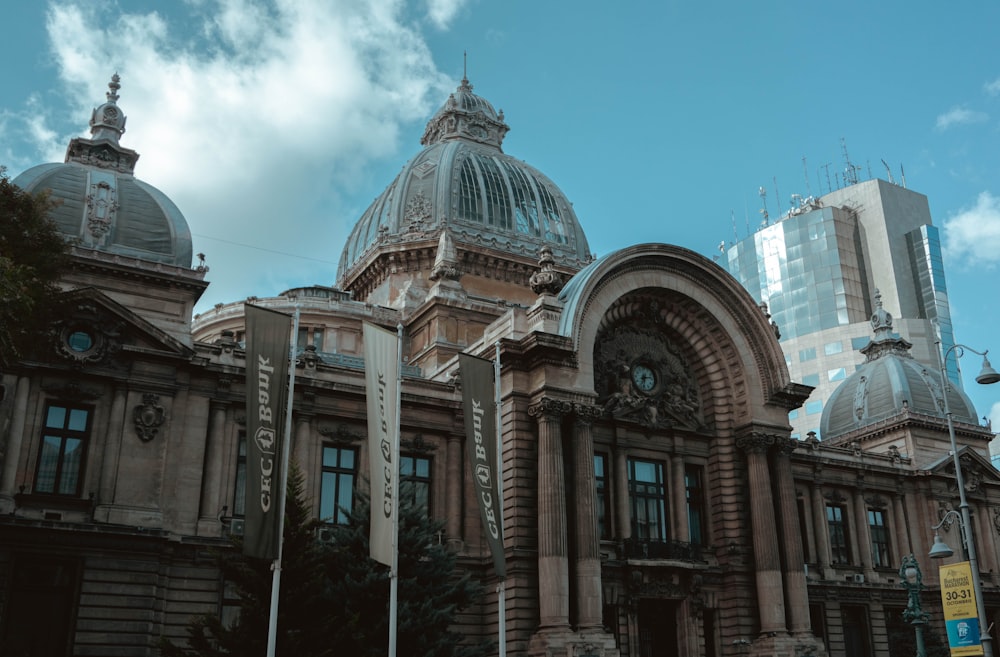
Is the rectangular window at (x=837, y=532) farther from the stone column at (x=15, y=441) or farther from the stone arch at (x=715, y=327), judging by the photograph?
the stone column at (x=15, y=441)

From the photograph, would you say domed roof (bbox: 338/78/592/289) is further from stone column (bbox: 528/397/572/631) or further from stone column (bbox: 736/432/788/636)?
stone column (bbox: 528/397/572/631)

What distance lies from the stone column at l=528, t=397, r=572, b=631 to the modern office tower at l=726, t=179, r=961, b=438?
66.7m

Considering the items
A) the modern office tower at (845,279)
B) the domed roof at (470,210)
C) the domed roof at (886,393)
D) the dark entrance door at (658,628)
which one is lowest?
the dark entrance door at (658,628)

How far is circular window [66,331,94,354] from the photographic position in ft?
103

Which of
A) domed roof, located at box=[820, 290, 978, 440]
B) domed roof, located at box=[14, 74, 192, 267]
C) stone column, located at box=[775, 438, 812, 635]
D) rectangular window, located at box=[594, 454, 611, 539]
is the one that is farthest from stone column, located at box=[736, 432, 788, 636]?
domed roof, located at box=[14, 74, 192, 267]

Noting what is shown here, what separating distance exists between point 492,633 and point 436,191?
101 feet

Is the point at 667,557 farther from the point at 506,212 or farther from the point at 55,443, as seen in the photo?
the point at 506,212

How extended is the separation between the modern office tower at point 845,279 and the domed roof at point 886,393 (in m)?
35.5

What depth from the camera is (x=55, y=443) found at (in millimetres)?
30719

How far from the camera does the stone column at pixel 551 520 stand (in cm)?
3266

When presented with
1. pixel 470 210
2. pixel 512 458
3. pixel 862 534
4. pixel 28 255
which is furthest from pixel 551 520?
pixel 470 210

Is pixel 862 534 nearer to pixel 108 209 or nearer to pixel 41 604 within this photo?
pixel 41 604

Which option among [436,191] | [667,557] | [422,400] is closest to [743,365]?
[667,557]

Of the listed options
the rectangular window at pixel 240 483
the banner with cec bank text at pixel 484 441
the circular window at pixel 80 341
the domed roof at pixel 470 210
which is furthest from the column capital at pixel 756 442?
the circular window at pixel 80 341
